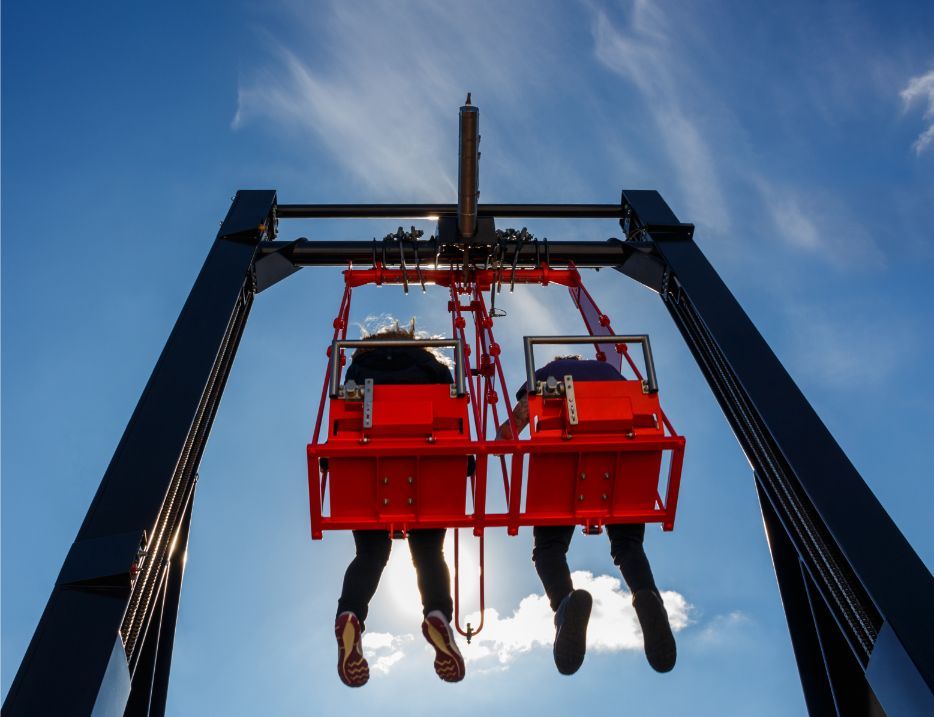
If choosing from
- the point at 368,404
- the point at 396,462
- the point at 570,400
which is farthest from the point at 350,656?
the point at 570,400

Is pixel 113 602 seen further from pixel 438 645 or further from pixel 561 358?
pixel 561 358

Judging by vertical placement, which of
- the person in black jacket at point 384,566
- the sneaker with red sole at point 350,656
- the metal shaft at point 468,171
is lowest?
the sneaker with red sole at point 350,656

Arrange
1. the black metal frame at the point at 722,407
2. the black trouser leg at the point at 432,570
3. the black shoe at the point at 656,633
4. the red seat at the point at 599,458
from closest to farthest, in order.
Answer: the black metal frame at the point at 722,407
the black shoe at the point at 656,633
the red seat at the point at 599,458
the black trouser leg at the point at 432,570

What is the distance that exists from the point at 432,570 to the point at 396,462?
2.15 ft

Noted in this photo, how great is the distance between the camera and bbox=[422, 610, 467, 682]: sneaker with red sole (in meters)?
4.14

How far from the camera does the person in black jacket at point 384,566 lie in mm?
4070

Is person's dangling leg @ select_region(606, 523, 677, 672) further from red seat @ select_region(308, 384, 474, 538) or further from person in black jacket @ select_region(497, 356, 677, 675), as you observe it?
red seat @ select_region(308, 384, 474, 538)

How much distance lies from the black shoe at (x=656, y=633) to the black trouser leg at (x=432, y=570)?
94 centimetres

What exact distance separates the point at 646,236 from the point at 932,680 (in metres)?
3.62

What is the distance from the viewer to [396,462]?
4176mm

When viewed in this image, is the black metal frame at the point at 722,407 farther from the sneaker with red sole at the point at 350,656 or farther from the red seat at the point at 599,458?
the sneaker with red sole at the point at 350,656

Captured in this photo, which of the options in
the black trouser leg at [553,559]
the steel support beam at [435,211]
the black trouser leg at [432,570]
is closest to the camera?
the black trouser leg at [432,570]

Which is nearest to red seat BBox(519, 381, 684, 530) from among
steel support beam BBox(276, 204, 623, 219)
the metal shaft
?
the metal shaft

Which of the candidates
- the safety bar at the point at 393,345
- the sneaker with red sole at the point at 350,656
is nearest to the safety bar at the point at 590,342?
the safety bar at the point at 393,345
